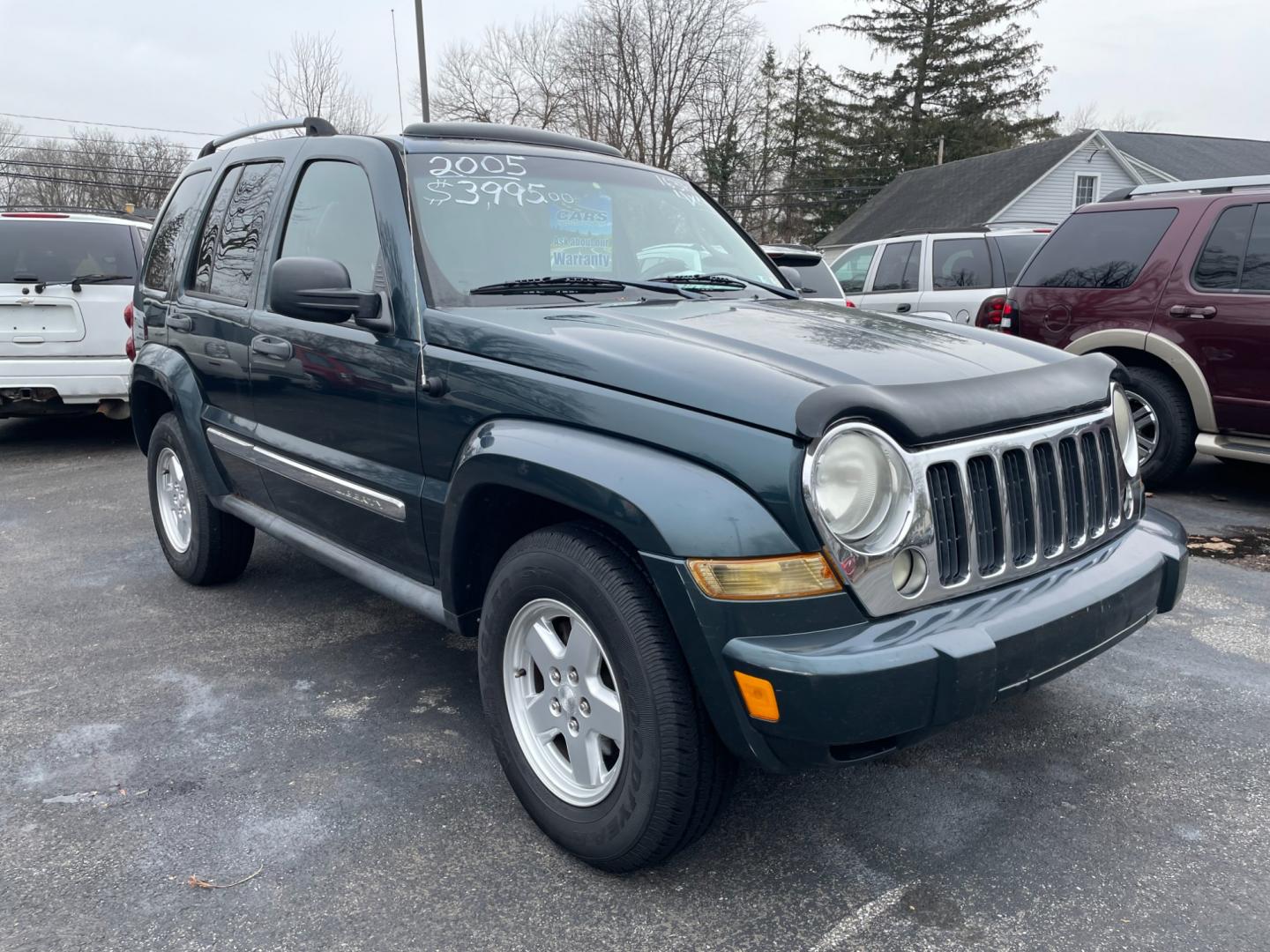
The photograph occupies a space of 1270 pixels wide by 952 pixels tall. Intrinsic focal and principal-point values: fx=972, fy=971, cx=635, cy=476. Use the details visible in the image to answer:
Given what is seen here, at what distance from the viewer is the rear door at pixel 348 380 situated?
299 cm

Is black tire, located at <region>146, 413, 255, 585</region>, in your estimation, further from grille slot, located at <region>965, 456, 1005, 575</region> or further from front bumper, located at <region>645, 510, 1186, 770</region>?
grille slot, located at <region>965, 456, 1005, 575</region>

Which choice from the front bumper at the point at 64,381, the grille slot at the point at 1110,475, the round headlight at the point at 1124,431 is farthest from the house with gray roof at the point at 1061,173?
the grille slot at the point at 1110,475

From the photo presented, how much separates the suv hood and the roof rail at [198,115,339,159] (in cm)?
140

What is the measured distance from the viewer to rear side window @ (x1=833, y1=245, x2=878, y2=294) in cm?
1140

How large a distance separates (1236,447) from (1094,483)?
4.01m

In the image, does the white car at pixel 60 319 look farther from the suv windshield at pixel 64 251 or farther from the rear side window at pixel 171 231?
the rear side window at pixel 171 231

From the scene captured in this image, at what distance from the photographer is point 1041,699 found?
340 cm

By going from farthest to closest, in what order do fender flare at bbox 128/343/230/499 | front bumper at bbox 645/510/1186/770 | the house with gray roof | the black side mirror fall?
1. the house with gray roof
2. fender flare at bbox 128/343/230/499
3. the black side mirror
4. front bumper at bbox 645/510/1186/770

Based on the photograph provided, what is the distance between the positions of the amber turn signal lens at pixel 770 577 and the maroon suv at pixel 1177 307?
4.76 m

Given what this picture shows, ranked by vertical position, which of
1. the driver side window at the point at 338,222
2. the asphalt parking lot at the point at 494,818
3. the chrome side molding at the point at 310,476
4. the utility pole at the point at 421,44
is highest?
the utility pole at the point at 421,44

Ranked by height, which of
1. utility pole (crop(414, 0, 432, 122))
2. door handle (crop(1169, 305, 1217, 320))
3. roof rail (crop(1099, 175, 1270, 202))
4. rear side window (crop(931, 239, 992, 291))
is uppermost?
utility pole (crop(414, 0, 432, 122))

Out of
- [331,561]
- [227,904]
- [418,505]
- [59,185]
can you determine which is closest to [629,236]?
[418,505]

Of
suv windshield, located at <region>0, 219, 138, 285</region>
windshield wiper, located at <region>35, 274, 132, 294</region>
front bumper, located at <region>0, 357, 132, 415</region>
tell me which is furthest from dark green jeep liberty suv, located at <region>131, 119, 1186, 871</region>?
suv windshield, located at <region>0, 219, 138, 285</region>

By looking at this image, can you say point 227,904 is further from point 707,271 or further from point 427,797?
point 707,271
